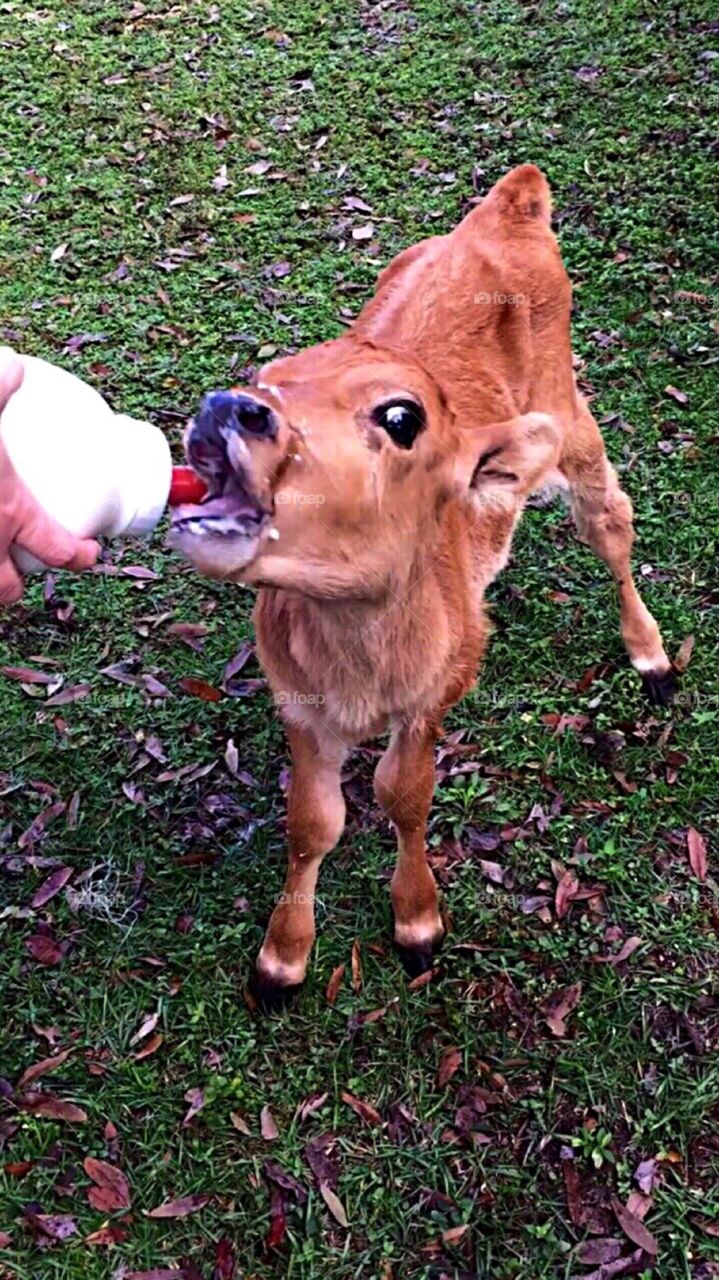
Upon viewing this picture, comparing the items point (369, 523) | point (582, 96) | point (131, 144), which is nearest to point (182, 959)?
point (369, 523)

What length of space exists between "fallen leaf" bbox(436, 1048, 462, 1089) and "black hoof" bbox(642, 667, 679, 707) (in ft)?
6.28

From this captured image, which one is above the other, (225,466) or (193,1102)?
(225,466)

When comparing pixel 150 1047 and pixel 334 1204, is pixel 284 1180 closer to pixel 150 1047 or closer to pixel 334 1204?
pixel 334 1204

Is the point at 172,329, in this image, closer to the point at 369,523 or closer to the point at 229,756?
the point at 229,756

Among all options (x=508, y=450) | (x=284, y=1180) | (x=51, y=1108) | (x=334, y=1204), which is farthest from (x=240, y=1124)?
(x=508, y=450)

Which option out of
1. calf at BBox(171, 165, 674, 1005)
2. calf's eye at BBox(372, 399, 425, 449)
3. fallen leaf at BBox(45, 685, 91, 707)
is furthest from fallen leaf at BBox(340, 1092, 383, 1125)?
calf's eye at BBox(372, 399, 425, 449)

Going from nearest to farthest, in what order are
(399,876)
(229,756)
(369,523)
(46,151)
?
(369,523) → (399,876) → (229,756) → (46,151)


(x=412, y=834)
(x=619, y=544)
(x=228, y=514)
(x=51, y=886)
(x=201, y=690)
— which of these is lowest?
(x=51, y=886)

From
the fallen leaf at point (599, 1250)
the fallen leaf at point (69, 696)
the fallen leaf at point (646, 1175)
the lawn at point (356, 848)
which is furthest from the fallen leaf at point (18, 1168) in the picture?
the fallen leaf at point (646, 1175)

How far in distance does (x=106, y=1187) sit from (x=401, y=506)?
2.61 meters

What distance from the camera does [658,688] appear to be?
5.29 meters

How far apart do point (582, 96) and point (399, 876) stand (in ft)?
21.6

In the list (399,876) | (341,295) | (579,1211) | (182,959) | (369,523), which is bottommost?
(579,1211)

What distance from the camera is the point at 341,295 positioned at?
719 cm
